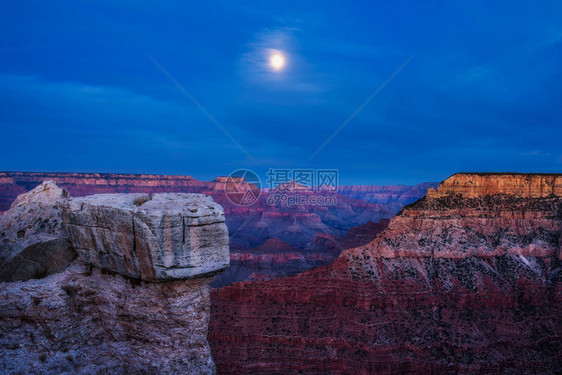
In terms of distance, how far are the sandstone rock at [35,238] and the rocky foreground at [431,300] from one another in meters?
18.1

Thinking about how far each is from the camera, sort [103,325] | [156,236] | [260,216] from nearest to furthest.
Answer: [156,236] < [103,325] < [260,216]

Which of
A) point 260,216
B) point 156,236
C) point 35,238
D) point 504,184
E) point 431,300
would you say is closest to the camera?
point 156,236

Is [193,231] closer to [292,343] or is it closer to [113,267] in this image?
[113,267]

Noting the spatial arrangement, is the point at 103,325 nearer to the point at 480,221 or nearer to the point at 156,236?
the point at 156,236

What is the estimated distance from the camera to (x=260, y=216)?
110 meters

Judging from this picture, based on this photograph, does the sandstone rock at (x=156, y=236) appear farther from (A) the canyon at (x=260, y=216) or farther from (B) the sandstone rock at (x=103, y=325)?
(A) the canyon at (x=260, y=216)

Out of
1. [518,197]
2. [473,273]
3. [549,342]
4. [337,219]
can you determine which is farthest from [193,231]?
[337,219]

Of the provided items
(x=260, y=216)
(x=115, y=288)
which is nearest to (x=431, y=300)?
(x=115, y=288)

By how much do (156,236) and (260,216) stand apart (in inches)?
4037

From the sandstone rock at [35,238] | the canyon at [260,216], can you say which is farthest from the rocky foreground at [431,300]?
the canyon at [260,216]

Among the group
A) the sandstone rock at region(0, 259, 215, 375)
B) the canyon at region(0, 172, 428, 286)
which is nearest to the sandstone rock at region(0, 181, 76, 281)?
the sandstone rock at region(0, 259, 215, 375)

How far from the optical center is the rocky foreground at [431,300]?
24812mm

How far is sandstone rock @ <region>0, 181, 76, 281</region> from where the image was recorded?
8844mm

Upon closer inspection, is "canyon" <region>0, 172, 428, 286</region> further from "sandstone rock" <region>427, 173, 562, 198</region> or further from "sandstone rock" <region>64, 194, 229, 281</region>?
"sandstone rock" <region>64, 194, 229, 281</region>
